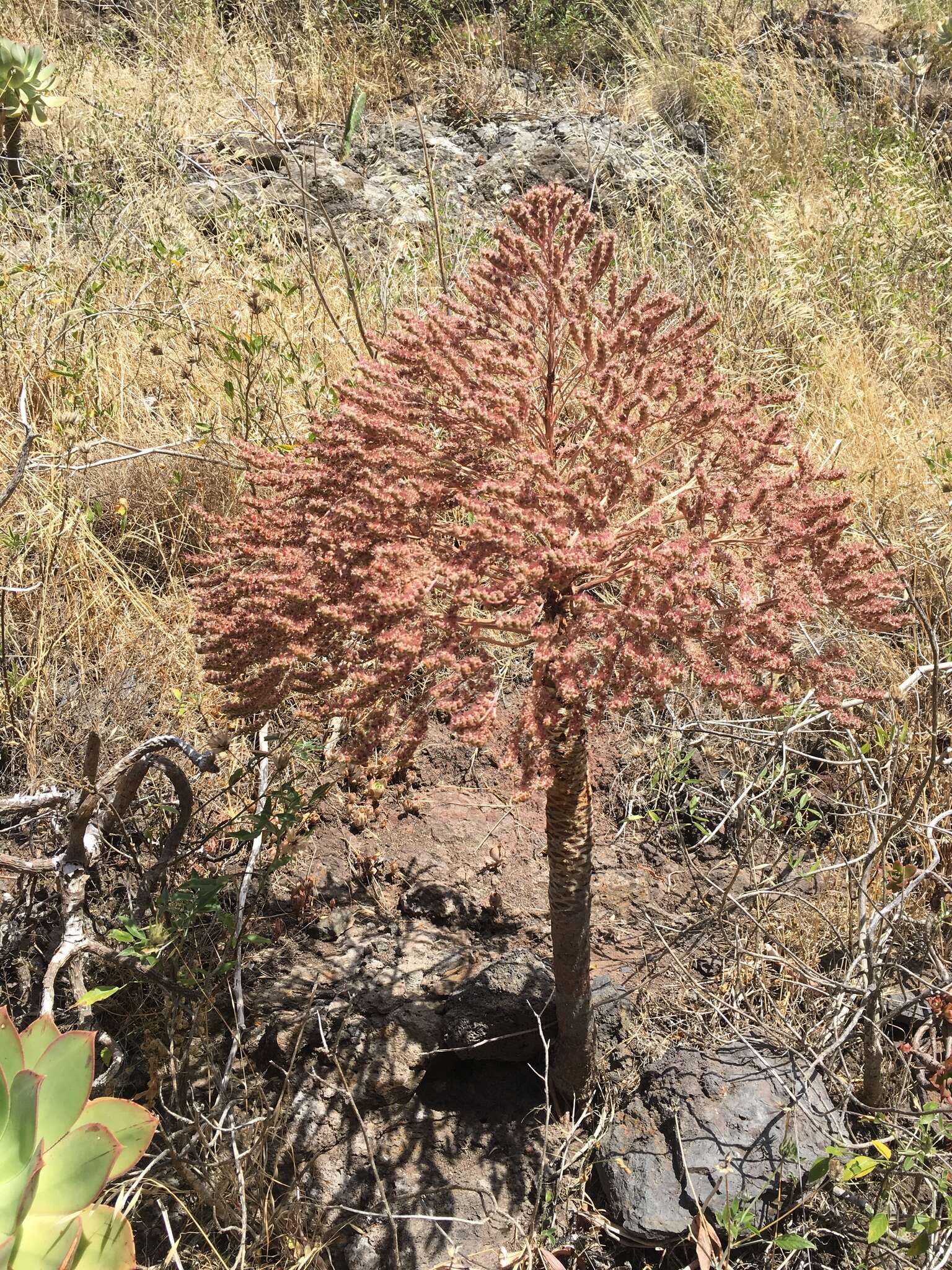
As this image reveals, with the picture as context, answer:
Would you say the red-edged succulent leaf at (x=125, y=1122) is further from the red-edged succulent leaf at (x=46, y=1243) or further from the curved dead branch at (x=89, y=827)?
the curved dead branch at (x=89, y=827)

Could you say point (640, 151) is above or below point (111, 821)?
above

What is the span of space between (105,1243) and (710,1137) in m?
1.26

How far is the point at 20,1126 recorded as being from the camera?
151cm

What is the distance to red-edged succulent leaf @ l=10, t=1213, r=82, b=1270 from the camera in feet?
4.74

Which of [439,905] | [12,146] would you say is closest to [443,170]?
[12,146]

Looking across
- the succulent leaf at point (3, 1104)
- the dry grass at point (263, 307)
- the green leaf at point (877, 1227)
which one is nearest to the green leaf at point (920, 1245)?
the green leaf at point (877, 1227)

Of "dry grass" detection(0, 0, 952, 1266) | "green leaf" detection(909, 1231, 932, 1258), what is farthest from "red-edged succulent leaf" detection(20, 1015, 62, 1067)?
"green leaf" detection(909, 1231, 932, 1258)

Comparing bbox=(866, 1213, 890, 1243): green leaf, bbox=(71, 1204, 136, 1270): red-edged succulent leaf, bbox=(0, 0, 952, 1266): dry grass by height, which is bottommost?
bbox=(866, 1213, 890, 1243): green leaf

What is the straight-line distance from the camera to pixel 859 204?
5188mm

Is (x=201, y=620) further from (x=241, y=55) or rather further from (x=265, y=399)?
(x=241, y=55)

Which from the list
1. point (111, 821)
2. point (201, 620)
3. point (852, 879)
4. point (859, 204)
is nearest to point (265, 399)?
point (111, 821)

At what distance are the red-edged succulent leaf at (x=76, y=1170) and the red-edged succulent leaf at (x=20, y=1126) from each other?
0.14 feet

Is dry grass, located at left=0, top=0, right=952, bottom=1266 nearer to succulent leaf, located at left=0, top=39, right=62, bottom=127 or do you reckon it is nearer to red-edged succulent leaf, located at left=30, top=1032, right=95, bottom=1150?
succulent leaf, located at left=0, top=39, right=62, bottom=127

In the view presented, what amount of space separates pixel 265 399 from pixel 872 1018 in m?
2.85
